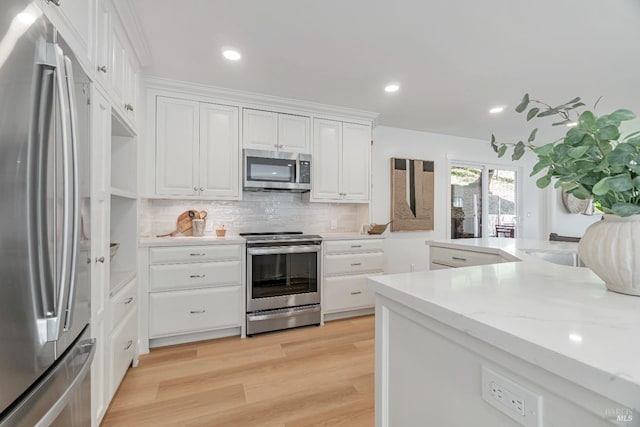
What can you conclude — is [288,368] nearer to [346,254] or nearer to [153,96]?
[346,254]

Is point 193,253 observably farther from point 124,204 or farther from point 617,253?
point 617,253

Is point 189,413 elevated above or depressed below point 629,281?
below

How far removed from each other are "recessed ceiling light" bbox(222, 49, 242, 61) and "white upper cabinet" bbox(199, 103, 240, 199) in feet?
2.30

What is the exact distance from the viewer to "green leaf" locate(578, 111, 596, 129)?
0.77 meters

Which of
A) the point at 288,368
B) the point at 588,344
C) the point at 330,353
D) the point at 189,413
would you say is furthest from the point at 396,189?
the point at 588,344

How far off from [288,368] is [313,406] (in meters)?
0.46

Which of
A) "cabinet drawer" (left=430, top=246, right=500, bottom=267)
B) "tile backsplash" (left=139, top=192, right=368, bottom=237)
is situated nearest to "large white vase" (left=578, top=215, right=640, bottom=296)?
"cabinet drawer" (left=430, top=246, right=500, bottom=267)

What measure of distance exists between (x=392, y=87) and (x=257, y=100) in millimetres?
1427

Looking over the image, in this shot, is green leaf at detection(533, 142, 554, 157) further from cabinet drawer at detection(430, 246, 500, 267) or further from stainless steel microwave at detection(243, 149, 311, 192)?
stainless steel microwave at detection(243, 149, 311, 192)

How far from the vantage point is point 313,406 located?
5.65 ft

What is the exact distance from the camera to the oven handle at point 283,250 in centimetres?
269

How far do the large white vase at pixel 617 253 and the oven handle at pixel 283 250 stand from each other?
2.26 m

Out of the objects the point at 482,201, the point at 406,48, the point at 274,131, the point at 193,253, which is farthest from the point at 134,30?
the point at 482,201

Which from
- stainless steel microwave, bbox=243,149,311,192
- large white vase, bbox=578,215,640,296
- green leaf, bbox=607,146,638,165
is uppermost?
stainless steel microwave, bbox=243,149,311,192
